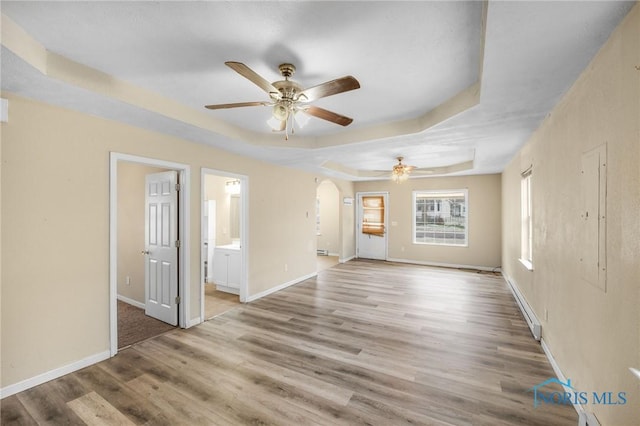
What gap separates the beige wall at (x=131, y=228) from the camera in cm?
422

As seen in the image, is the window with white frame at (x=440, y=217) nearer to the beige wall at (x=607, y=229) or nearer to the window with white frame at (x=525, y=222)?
the window with white frame at (x=525, y=222)

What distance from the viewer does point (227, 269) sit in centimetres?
516

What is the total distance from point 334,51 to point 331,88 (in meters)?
0.30

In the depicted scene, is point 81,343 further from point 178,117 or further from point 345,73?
point 345,73

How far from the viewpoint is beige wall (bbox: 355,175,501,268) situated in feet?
23.0

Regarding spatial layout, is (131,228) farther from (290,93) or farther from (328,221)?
(328,221)

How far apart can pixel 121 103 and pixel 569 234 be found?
13.0 ft

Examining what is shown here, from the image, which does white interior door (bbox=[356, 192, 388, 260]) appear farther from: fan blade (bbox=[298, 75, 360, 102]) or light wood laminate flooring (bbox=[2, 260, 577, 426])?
fan blade (bbox=[298, 75, 360, 102])

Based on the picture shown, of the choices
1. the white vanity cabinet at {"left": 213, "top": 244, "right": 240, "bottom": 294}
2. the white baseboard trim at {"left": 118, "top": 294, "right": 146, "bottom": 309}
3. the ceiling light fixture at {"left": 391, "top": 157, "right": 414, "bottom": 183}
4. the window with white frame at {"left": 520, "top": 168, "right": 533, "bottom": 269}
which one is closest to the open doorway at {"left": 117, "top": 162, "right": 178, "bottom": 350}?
the white baseboard trim at {"left": 118, "top": 294, "right": 146, "bottom": 309}

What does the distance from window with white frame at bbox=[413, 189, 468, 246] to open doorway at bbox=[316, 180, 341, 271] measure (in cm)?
261

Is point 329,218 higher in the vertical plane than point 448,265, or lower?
higher

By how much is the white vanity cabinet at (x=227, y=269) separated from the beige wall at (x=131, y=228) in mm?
1325

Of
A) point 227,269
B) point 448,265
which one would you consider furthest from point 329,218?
point 227,269

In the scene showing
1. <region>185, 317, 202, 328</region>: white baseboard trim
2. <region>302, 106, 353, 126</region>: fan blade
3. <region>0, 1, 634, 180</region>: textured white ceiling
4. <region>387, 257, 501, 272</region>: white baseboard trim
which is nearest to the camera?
<region>0, 1, 634, 180</region>: textured white ceiling
